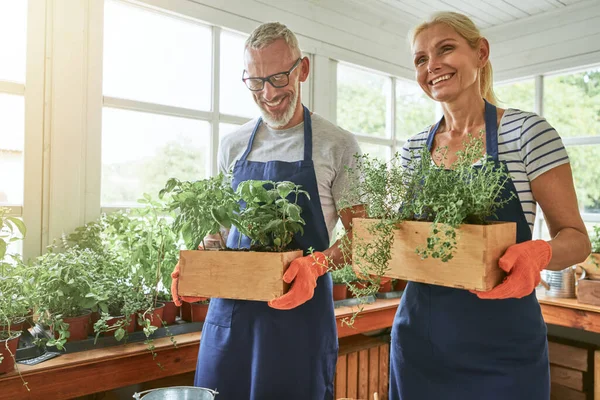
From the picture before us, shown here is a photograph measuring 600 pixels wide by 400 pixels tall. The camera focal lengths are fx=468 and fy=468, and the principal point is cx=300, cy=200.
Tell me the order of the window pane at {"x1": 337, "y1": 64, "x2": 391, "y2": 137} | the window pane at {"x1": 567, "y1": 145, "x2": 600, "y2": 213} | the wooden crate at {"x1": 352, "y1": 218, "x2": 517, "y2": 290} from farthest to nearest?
1. the window pane at {"x1": 567, "y1": 145, "x2": 600, "y2": 213}
2. the window pane at {"x1": 337, "y1": 64, "x2": 391, "y2": 137}
3. the wooden crate at {"x1": 352, "y1": 218, "x2": 517, "y2": 290}

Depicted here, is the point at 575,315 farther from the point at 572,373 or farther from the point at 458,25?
the point at 458,25

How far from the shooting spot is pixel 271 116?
5.45ft

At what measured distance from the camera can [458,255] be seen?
1.03 m

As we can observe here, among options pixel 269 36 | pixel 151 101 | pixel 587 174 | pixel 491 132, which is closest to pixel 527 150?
pixel 491 132

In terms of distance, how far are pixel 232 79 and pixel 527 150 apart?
6.09ft

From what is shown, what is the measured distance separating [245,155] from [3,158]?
1093 millimetres

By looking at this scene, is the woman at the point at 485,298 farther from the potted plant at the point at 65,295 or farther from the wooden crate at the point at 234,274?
the potted plant at the point at 65,295

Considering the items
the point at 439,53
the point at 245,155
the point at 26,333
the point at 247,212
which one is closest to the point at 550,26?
the point at 439,53

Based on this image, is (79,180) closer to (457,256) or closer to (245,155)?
(245,155)

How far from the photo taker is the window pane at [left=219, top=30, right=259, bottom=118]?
267cm

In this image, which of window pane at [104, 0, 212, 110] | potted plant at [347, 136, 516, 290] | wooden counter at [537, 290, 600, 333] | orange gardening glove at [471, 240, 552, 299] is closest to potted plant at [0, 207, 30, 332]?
window pane at [104, 0, 212, 110]

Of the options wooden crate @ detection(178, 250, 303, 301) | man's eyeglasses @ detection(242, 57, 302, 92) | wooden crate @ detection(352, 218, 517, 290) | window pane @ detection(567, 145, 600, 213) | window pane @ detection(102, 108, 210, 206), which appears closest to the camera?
wooden crate @ detection(352, 218, 517, 290)

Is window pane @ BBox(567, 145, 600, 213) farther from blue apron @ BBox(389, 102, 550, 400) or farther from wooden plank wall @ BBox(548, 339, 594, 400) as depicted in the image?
blue apron @ BBox(389, 102, 550, 400)

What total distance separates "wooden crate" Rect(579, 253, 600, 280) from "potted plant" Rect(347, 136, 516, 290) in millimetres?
2038
